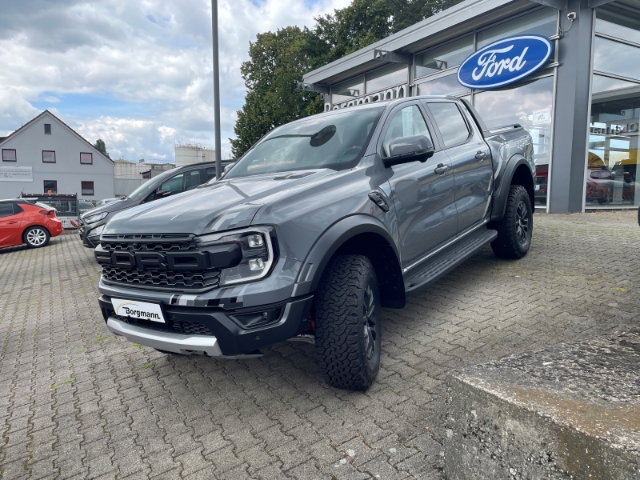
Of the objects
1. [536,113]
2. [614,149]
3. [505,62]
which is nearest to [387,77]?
[505,62]

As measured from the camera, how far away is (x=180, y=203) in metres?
2.86

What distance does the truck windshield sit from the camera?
3271 mm

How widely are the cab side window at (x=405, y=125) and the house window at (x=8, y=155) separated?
4951 centimetres

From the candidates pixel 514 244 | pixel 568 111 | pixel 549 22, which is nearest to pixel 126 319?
pixel 514 244

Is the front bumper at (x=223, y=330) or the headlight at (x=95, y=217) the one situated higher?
the headlight at (x=95, y=217)

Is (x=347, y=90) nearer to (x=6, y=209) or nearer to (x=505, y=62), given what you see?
(x=505, y=62)

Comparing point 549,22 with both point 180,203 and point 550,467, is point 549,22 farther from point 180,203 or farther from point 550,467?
point 550,467

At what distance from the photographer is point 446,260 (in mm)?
3738

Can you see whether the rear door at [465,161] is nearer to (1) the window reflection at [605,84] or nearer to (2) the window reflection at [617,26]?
(1) the window reflection at [605,84]

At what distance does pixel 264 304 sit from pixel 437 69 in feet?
40.5

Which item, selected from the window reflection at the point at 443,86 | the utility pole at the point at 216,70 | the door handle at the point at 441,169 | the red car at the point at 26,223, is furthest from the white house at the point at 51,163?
the door handle at the point at 441,169

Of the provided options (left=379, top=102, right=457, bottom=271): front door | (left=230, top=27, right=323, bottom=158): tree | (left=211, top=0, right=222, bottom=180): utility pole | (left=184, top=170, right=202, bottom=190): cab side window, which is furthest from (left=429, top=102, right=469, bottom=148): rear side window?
(left=230, top=27, right=323, bottom=158): tree

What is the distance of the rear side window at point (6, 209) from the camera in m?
12.2

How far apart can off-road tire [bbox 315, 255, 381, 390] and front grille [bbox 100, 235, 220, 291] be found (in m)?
0.61
